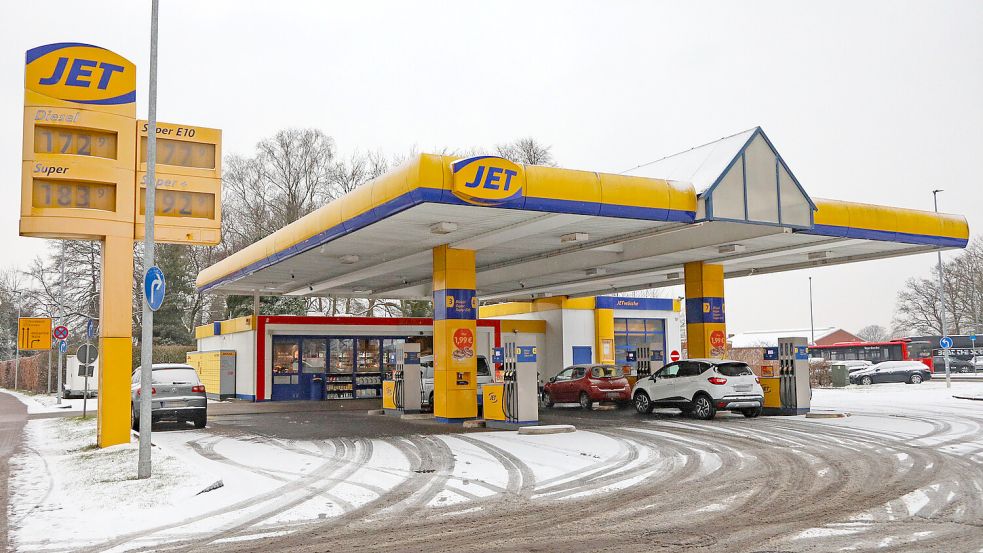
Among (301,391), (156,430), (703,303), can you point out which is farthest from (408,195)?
(301,391)

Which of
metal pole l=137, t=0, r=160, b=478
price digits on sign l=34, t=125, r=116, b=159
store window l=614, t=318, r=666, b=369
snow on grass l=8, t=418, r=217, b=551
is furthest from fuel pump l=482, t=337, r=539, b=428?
store window l=614, t=318, r=666, b=369

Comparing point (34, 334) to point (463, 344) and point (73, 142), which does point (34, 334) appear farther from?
point (463, 344)

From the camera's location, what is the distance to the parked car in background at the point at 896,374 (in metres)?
40.7

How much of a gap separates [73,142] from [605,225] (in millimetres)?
10357

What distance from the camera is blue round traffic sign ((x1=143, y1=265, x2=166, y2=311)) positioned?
1053cm

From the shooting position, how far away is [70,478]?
10883mm

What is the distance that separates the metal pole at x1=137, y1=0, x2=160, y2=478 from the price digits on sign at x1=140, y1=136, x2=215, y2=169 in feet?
12.4

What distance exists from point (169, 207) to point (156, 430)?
244 inches

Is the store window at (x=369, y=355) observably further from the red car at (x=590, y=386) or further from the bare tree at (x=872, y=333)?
the bare tree at (x=872, y=333)

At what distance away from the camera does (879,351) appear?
50.7 metres

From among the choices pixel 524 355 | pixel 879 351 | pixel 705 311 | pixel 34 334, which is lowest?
pixel 879 351

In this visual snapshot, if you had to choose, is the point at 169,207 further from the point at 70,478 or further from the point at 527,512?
the point at 527,512

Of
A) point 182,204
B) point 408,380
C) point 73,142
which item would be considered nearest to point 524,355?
point 408,380

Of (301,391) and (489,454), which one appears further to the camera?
(301,391)
